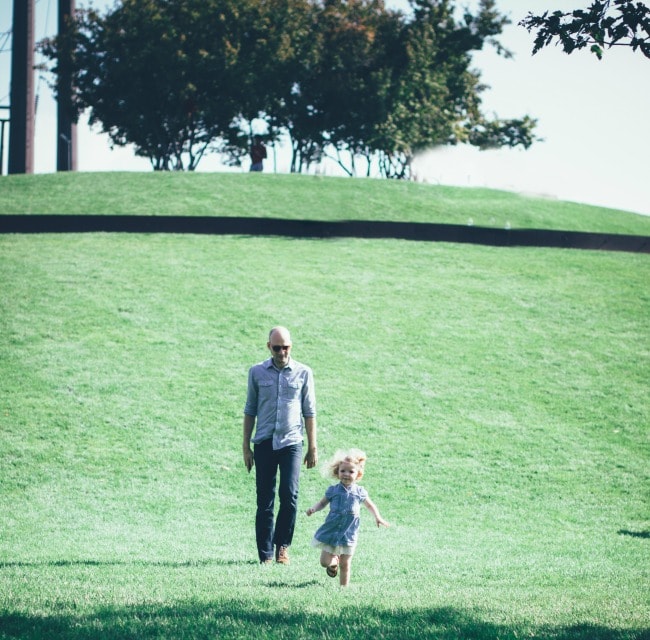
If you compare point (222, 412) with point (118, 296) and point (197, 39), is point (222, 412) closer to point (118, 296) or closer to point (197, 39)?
point (118, 296)

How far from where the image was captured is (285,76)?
49531 millimetres

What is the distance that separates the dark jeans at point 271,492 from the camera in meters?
8.05

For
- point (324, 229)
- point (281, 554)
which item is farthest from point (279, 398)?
point (324, 229)

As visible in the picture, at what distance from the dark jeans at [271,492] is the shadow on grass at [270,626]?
8.07 ft

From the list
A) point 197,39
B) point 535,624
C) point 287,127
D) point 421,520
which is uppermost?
point 197,39

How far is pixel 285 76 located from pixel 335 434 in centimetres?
3857

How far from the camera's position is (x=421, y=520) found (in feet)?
38.3

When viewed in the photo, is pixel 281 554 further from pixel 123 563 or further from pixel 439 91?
pixel 439 91

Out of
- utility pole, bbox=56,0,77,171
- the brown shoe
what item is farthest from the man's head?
utility pole, bbox=56,0,77,171

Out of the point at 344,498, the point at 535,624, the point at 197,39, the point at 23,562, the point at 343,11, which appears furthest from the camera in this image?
the point at 343,11

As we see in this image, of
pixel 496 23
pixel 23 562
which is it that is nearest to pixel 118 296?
pixel 23 562

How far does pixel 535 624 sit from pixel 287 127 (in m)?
49.9

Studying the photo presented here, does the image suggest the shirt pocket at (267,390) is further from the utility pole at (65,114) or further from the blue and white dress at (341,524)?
the utility pole at (65,114)

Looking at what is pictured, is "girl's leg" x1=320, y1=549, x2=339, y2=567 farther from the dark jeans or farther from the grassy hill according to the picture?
the grassy hill
